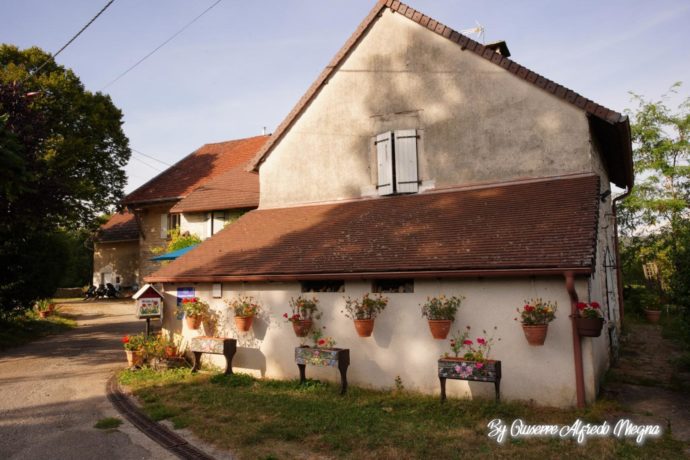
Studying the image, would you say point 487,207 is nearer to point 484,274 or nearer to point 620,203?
point 484,274

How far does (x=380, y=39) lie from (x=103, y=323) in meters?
16.6

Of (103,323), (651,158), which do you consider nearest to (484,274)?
(103,323)

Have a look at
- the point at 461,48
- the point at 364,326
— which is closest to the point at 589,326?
the point at 364,326

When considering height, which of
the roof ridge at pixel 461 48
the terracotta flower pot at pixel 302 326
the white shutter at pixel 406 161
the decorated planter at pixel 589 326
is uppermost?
the roof ridge at pixel 461 48

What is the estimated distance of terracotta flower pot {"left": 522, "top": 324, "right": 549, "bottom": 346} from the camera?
800 cm

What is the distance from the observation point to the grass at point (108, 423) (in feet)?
25.4

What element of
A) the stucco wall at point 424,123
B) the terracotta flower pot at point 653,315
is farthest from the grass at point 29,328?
the terracotta flower pot at point 653,315

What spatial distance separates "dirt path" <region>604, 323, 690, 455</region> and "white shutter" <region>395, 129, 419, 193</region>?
20.9ft

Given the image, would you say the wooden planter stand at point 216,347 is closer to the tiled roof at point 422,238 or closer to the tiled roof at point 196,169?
the tiled roof at point 422,238

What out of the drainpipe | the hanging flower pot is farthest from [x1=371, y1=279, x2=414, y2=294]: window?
the hanging flower pot

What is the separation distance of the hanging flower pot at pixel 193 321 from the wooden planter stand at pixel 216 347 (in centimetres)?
41

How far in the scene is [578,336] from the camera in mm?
7848

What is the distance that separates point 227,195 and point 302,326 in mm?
12091

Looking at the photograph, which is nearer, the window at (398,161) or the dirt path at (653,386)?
the dirt path at (653,386)
